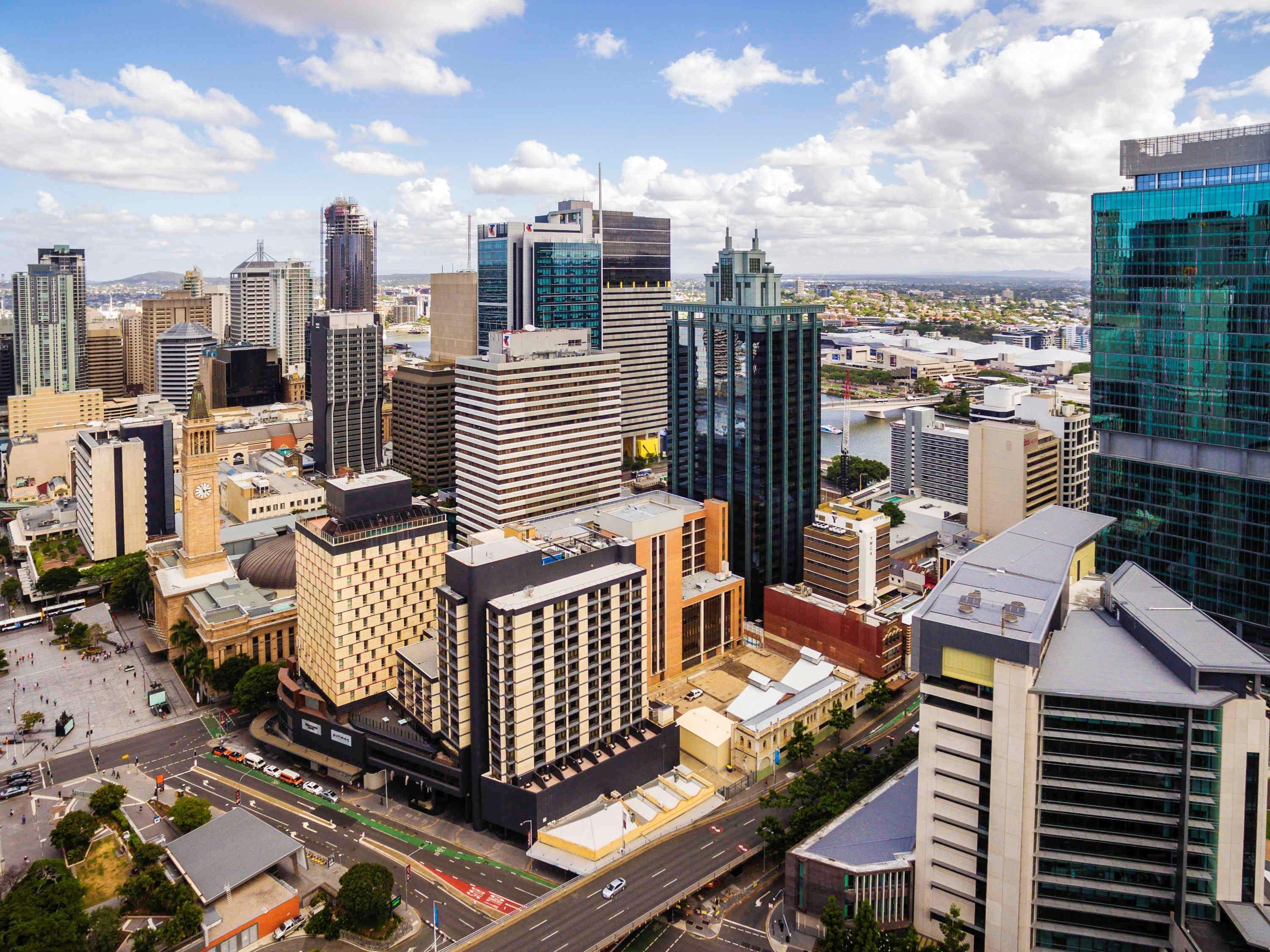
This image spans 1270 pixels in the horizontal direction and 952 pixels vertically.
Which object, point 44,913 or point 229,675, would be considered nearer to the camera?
point 44,913

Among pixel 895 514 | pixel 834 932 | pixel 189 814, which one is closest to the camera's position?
pixel 834 932

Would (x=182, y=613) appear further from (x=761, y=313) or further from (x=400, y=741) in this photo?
(x=761, y=313)

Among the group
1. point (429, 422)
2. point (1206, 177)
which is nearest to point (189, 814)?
point (429, 422)

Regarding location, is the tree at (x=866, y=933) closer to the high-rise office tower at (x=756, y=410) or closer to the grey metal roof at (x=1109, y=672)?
the grey metal roof at (x=1109, y=672)

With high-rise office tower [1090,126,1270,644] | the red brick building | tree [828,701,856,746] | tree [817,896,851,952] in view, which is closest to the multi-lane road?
tree [817,896,851,952]

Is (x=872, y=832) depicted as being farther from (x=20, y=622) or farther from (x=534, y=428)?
(x=20, y=622)

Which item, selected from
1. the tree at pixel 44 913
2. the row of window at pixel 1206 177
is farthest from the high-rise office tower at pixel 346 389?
the row of window at pixel 1206 177
